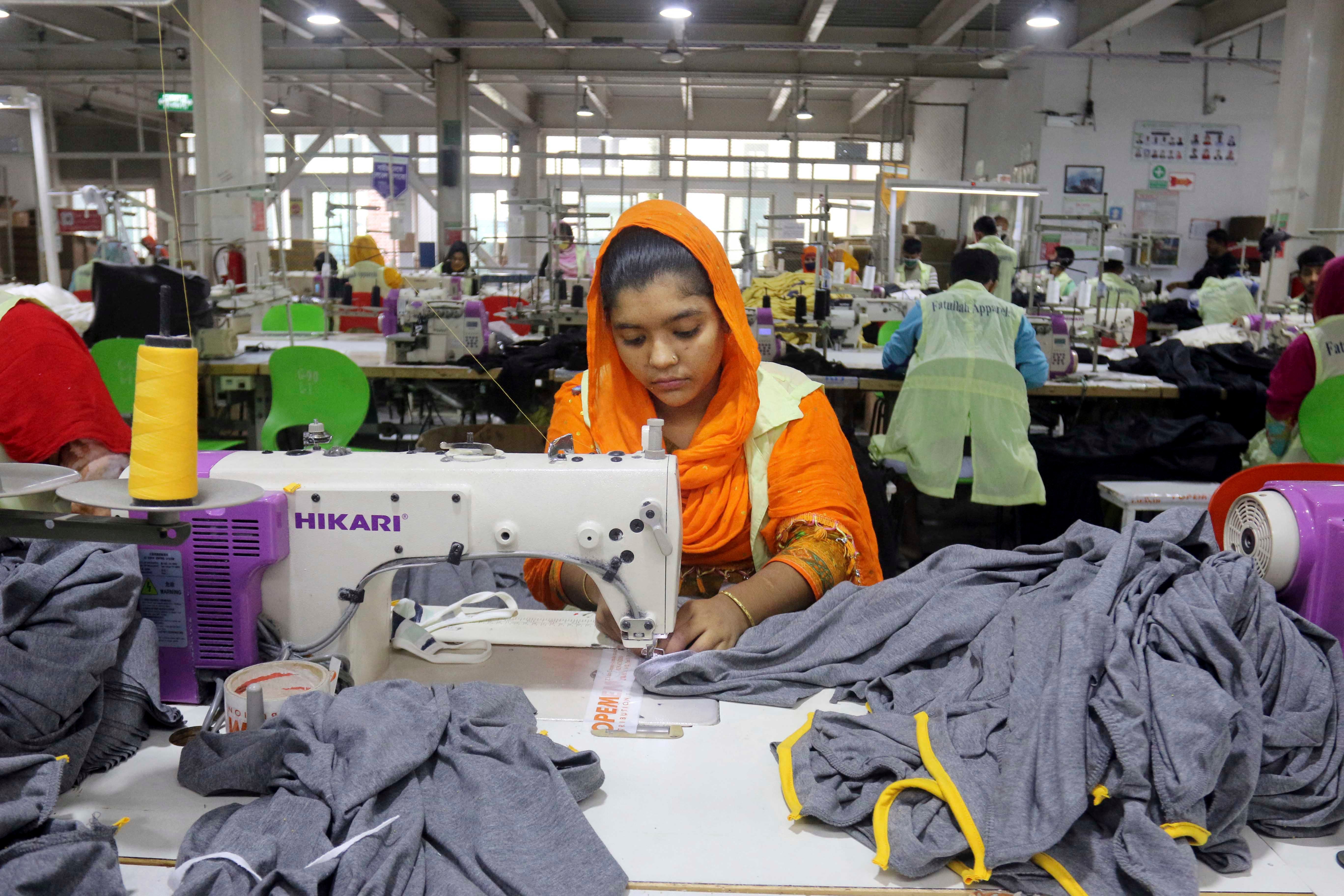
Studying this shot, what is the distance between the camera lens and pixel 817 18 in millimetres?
10242

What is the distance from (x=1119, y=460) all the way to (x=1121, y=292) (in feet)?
13.6

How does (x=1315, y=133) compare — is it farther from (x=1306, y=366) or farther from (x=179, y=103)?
(x=179, y=103)

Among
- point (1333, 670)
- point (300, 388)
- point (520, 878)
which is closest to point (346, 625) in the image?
point (520, 878)

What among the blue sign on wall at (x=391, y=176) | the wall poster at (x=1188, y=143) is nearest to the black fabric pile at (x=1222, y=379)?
the blue sign on wall at (x=391, y=176)

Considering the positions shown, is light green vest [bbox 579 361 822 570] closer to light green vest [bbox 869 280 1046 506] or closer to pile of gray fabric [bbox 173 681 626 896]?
pile of gray fabric [bbox 173 681 626 896]

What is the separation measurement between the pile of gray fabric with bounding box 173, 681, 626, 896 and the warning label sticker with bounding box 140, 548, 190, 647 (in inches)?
7.8

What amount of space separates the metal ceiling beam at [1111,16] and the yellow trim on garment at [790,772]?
9.39 meters

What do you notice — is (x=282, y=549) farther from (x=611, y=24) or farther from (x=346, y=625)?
(x=611, y=24)

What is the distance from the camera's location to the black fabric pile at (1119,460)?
3.87 meters

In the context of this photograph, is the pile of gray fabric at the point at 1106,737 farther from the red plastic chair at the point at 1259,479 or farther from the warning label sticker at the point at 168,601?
the warning label sticker at the point at 168,601

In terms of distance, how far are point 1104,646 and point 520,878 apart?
0.60 meters

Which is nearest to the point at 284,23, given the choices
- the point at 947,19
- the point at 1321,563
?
the point at 947,19

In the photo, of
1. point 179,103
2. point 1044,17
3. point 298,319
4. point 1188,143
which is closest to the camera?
point 298,319

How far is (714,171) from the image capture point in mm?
18078
